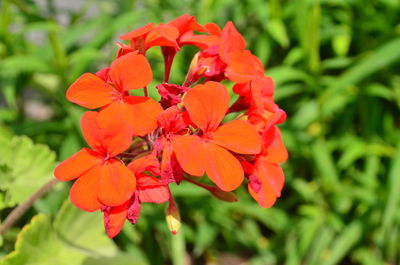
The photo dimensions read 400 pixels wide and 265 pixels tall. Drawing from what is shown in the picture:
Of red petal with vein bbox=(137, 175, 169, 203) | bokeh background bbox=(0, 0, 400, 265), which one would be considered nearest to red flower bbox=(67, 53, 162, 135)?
red petal with vein bbox=(137, 175, 169, 203)

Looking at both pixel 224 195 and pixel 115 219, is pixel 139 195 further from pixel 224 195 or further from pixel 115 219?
pixel 224 195

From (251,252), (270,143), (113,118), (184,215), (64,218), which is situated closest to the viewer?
(113,118)

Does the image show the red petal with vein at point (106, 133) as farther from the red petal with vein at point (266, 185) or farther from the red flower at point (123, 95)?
the red petal with vein at point (266, 185)

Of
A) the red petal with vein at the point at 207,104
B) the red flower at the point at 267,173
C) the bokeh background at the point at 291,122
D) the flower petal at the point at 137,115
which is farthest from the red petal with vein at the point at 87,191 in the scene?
the bokeh background at the point at 291,122

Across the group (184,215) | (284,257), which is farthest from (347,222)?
(184,215)

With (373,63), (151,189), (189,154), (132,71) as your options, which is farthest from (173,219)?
(373,63)

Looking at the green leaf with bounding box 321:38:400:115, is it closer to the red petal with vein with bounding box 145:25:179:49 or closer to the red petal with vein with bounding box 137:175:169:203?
the red petal with vein with bounding box 145:25:179:49

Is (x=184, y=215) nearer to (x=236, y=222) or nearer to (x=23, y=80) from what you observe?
(x=236, y=222)
